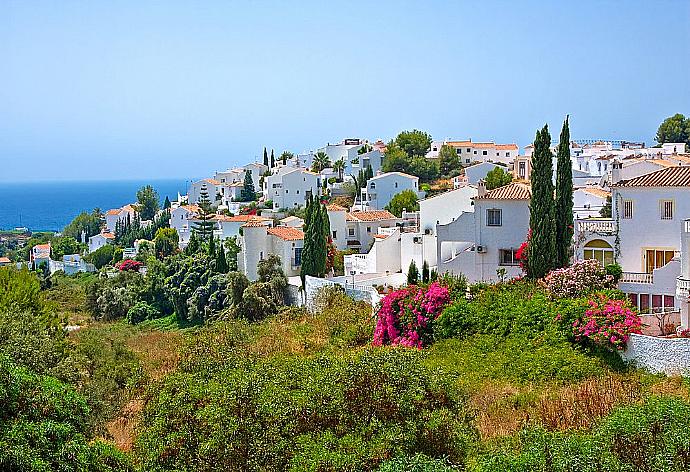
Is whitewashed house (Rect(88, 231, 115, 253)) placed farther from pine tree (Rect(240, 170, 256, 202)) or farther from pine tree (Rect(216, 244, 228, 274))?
pine tree (Rect(216, 244, 228, 274))

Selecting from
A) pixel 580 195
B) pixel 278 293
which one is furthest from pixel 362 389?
pixel 580 195

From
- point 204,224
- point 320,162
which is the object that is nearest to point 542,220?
point 204,224

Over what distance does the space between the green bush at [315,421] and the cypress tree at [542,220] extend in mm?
13638

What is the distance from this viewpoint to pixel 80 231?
101m

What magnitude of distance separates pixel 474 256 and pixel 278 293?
12.0 meters

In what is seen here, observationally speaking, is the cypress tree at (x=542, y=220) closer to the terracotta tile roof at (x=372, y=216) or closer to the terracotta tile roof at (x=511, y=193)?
the terracotta tile roof at (x=511, y=193)

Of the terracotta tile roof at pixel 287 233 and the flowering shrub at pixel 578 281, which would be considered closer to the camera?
the flowering shrub at pixel 578 281

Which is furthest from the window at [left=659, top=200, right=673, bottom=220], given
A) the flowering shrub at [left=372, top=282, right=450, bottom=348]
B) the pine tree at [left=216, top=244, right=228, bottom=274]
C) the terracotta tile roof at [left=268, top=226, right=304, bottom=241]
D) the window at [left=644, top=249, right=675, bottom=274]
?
the pine tree at [left=216, top=244, right=228, bottom=274]

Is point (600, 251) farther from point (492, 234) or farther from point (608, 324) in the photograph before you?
point (608, 324)

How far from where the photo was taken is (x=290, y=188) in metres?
73.6

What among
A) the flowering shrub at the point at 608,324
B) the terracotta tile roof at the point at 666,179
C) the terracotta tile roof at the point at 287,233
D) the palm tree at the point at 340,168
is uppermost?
the palm tree at the point at 340,168

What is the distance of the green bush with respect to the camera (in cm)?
1307

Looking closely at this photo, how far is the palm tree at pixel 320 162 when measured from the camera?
8588 centimetres

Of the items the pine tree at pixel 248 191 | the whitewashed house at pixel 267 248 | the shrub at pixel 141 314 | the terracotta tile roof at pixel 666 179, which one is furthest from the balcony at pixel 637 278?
the pine tree at pixel 248 191
